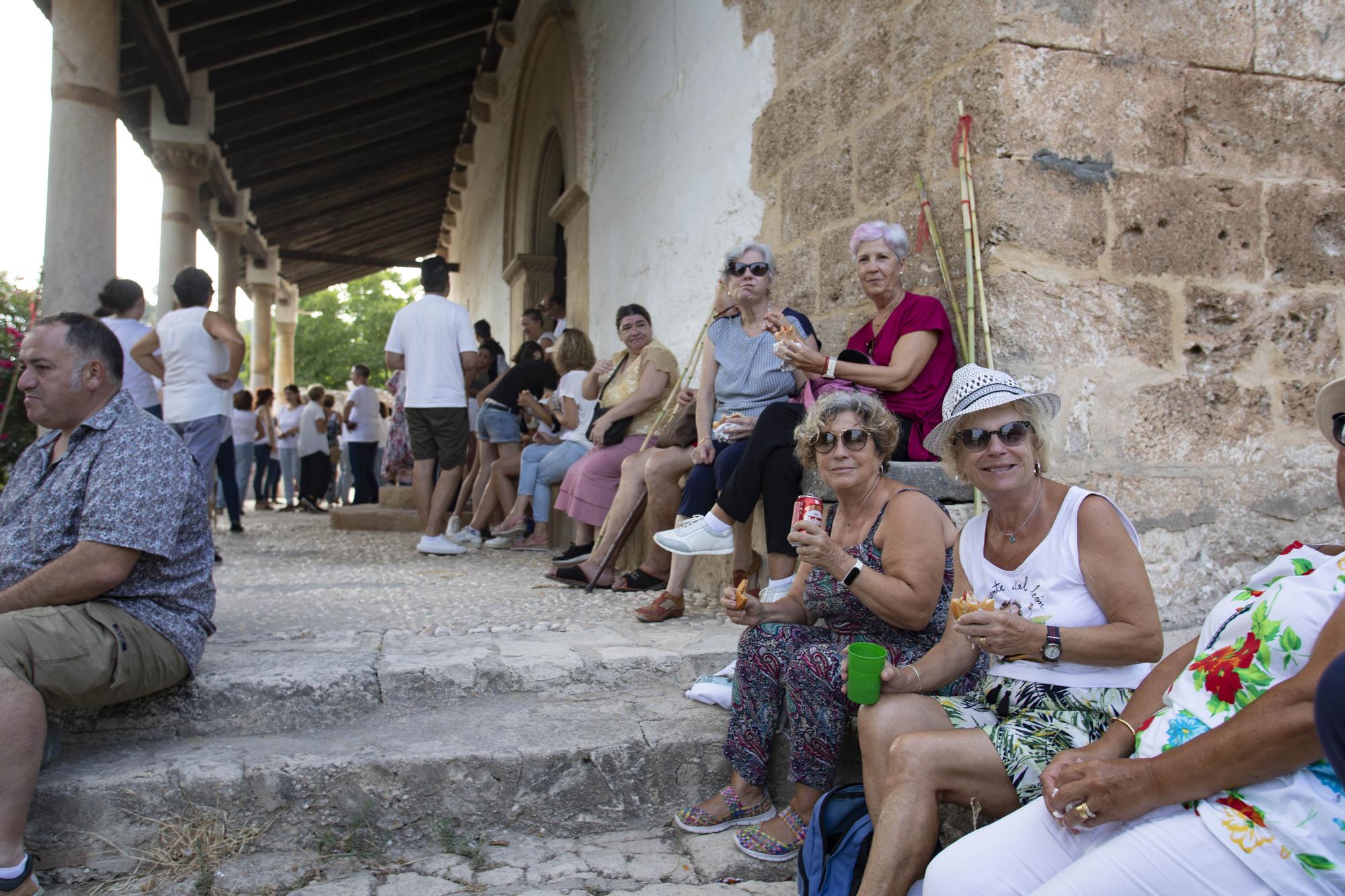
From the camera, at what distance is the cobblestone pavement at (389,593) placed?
141 inches

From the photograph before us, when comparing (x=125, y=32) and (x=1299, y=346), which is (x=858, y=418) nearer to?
(x=1299, y=346)

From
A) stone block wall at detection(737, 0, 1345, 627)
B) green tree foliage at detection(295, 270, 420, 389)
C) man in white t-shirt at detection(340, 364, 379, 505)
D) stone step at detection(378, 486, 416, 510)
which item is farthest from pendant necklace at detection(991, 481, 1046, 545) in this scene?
green tree foliage at detection(295, 270, 420, 389)

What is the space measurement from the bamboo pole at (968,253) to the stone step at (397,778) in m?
1.37

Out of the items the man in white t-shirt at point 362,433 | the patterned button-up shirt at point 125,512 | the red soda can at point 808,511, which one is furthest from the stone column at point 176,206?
the red soda can at point 808,511

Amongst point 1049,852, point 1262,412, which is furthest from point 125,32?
point 1049,852

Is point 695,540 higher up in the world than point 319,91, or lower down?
lower down

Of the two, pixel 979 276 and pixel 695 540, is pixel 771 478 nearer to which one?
pixel 695 540

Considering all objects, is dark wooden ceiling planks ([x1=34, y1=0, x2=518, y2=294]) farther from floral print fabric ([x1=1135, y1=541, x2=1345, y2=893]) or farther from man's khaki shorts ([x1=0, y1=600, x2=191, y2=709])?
floral print fabric ([x1=1135, y1=541, x2=1345, y2=893])

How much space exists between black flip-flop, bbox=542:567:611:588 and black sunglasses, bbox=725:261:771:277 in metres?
1.57

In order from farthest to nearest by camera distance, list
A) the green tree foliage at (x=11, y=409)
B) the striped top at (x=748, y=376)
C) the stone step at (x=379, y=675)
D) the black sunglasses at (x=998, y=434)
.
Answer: the green tree foliage at (x=11, y=409), the striped top at (x=748, y=376), the stone step at (x=379, y=675), the black sunglasses at (x=998, y=434)

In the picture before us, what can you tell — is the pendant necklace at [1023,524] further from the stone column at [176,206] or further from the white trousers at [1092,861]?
the stone column at [176,206]

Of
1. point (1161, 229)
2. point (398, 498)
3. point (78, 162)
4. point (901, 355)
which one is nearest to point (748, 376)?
point (901, 355)

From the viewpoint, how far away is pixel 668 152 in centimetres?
559

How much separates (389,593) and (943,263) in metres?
2.69
